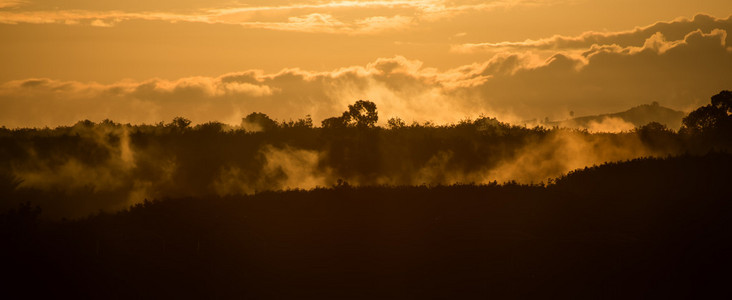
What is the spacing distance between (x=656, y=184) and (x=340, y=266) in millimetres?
15898

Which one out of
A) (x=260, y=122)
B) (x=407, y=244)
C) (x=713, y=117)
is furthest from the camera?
(x=260, y=122)

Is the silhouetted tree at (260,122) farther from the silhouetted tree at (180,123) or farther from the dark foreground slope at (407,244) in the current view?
the dark foreground slope at (407,244)

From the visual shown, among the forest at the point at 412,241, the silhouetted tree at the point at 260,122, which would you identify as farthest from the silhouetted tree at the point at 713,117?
the silhouetted tree at the point at 260,122

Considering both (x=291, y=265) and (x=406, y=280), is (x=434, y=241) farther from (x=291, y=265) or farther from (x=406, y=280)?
(x=291, y=265)

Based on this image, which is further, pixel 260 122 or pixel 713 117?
pixel 260 122

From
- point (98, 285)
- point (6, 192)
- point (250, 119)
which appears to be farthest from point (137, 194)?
point (98, 285)

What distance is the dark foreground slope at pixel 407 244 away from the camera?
32469mm

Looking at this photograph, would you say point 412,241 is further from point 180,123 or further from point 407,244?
point 180,123

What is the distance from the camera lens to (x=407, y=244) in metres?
35.5

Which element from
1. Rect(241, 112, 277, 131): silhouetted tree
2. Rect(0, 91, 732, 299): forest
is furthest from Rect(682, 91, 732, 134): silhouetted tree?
Rect(241, 112, 277, 131): silhouetted tree

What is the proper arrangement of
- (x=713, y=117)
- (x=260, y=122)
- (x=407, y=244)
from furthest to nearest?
(x=260, y=122) < (x=713, y=117) < (x=407, y=244)

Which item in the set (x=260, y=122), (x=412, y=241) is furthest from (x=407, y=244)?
(x=260, y=122)

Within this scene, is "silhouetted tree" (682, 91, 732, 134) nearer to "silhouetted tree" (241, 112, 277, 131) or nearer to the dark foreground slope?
the dark foreground slope

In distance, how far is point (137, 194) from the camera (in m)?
77.4
